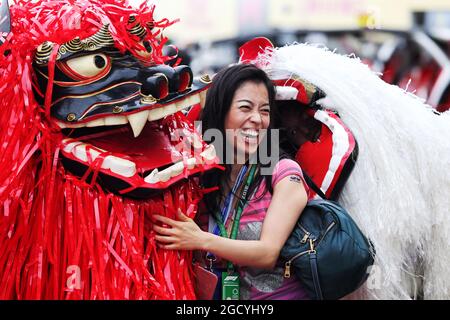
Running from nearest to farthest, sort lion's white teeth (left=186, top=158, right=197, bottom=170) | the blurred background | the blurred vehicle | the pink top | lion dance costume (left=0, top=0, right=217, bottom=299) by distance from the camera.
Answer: lion dance costume (left=0, top=0, right=217, bottom=299), lion's white teeth (left=186, top=158, right=197, bottom=170), the pink top, the blurred vehicle, the blurred background

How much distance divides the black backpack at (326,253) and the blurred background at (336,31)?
15.9ft

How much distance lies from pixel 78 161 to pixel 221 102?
0.47 metres

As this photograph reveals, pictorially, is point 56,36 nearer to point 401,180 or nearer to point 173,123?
point 173,123

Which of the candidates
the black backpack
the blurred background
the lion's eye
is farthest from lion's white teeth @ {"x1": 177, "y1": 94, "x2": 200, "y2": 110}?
the blurred background

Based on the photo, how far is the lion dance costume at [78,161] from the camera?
1777 mm

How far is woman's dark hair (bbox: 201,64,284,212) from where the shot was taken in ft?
6.68

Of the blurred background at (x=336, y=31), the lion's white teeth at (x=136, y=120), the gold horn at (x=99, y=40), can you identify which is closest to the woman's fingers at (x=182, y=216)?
the lion's white teeth at (x=136, y=120)

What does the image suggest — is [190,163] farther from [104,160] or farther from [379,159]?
[379,159]

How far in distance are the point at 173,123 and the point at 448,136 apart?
3.14 ft

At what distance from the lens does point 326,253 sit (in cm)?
193

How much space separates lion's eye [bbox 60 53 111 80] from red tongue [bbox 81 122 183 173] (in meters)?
0.17

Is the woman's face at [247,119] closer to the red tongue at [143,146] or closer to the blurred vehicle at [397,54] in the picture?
the red tongue at [143,146]

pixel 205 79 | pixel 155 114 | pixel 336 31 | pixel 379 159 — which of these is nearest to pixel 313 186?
pixel 379 159

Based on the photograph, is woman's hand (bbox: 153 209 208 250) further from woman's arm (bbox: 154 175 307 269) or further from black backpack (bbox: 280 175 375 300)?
black backpack (bbox: 280 175 375 300)
